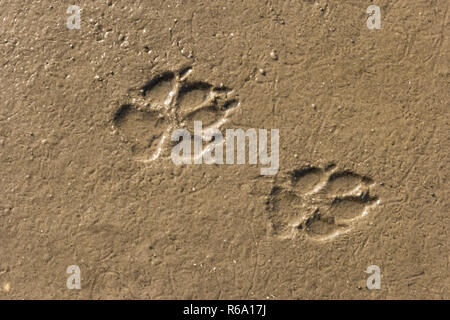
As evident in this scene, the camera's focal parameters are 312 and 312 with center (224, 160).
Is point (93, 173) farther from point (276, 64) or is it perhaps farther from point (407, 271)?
point (407, 271)

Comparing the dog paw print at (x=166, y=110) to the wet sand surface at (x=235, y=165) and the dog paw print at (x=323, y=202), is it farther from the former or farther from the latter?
the dog paw print at (x=323, y=202)

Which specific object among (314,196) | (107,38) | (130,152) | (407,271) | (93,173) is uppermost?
(107,38)

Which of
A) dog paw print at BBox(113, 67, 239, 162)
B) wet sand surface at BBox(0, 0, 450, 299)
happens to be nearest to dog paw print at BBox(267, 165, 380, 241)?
wet sand surface at BBox(0, 0, 450, 299)

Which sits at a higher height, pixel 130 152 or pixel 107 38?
pixel 107 38

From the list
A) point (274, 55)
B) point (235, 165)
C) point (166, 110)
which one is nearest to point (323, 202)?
point (235, 165)

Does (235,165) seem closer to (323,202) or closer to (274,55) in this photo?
(323,202)

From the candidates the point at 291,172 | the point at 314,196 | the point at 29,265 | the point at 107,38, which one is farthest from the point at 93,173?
the point at 314,196

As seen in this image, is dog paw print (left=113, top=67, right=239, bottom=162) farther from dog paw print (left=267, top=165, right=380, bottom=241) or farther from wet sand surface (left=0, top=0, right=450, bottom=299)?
dog paw print (left=267, top=165, right=380, bottom=241)
